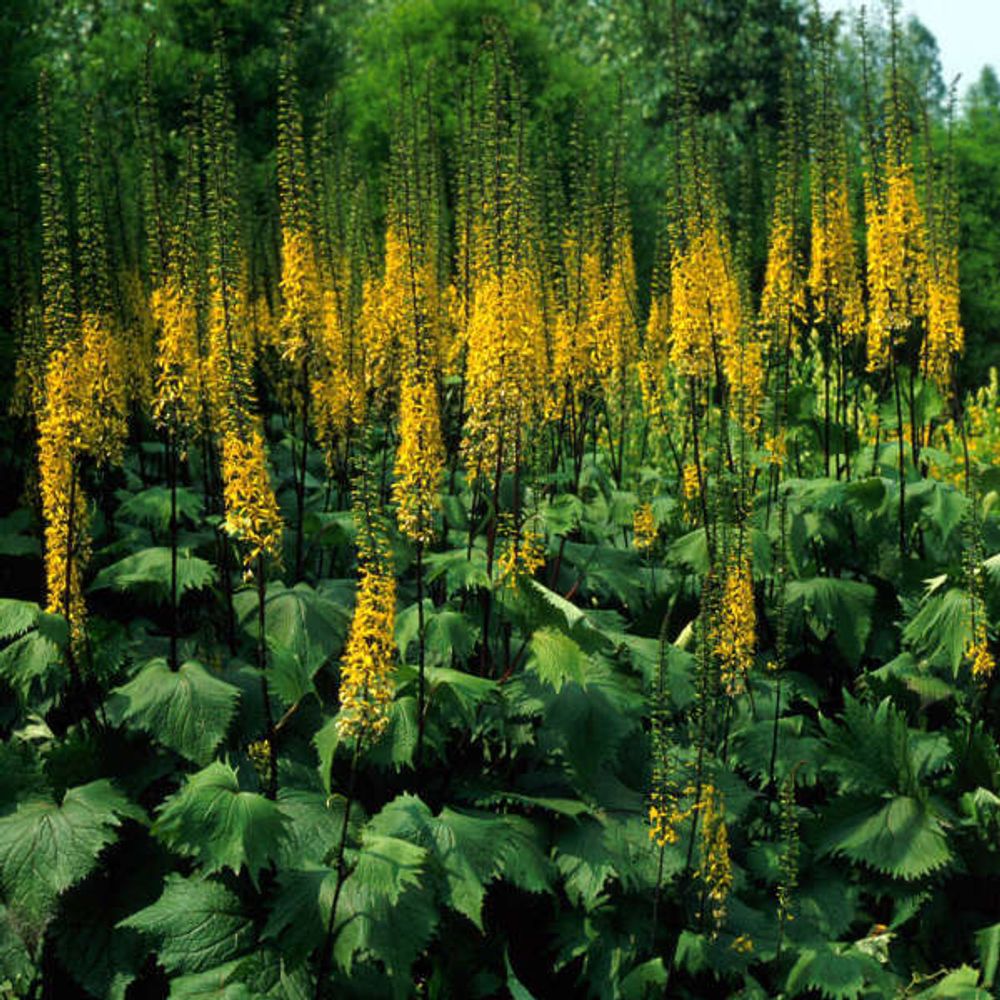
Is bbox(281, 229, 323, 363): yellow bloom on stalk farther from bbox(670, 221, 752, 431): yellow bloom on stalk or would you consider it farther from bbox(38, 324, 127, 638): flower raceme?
bbox(670, 221, 752, 431): yellow bloom on stalk

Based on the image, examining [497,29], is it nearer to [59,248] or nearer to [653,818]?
[59,248]

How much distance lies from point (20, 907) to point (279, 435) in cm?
470

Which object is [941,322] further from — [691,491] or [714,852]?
[714,852]

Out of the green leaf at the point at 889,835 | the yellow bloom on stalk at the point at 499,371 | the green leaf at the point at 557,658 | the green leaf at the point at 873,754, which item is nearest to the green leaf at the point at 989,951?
the green leaf at the point at 889,835

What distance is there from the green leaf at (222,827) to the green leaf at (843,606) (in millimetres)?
2796

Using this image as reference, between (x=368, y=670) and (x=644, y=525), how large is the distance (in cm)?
268

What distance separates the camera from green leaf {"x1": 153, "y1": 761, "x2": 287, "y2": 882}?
3.15m

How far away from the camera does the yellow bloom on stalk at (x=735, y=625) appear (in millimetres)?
4105

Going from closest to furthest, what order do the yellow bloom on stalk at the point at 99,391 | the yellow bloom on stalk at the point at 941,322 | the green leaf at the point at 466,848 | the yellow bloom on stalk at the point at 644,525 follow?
the green leaf at the point at 466,848 → the yellow bloom on stalk at the point at 99,391 → the yellow bloom on stalk at the point at 644,525 → the yellow bloom on stalk at the point at 941,322

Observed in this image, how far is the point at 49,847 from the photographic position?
139 inches

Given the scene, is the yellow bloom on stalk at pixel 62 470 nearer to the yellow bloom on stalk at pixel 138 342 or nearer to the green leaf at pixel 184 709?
the green leaf at pixel 184 709

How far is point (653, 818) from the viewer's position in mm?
3504

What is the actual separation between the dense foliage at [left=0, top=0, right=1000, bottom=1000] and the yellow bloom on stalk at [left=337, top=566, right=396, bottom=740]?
0.06 feet

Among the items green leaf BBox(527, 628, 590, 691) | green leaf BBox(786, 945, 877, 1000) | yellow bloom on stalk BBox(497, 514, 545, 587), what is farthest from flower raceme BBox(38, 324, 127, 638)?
green leaf BBox(786, 945, 877, 1000)
